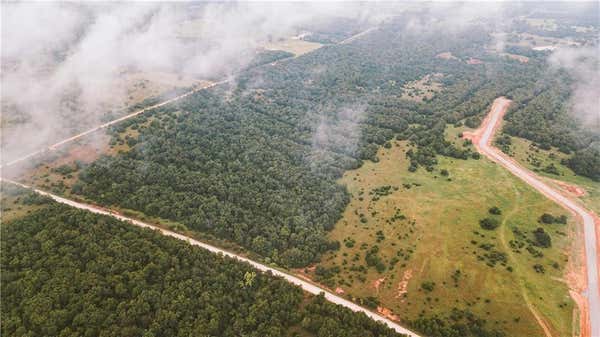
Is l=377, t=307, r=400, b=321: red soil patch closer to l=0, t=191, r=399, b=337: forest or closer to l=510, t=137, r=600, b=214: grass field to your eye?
l=0, t=191, r=399, b=337: forest

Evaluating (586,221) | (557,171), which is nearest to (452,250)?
(586,221)

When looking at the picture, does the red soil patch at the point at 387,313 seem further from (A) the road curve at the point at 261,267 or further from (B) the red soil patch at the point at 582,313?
(B) the red soil patch at the point at 582,313

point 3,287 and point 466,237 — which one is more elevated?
point 3,287

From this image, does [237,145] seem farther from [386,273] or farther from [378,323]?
[378,323]

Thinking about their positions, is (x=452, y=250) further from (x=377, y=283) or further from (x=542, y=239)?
(x=542, y=239)

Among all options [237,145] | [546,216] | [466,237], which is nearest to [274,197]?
[237,145]

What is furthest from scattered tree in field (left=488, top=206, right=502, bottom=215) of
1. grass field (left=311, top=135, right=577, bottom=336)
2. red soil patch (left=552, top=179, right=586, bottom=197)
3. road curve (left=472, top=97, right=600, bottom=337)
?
red soil patch (left=552, top=179, right=586, bottom=197)

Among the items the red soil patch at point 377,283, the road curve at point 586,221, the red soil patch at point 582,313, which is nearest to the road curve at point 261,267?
the red soil patch at point 377,283

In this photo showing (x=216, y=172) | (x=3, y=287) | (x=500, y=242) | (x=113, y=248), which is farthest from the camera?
(x=216, y=172)
